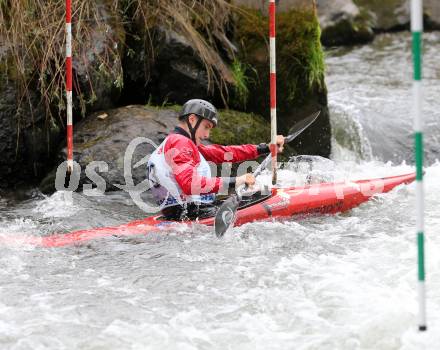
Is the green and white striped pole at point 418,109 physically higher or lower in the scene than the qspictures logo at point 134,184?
higher

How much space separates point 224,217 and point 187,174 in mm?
392

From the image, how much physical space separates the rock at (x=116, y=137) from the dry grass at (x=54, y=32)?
1.12ft

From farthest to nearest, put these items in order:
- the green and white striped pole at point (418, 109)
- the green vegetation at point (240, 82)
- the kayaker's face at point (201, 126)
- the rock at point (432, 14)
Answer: the rock at point (432, 14), the green vegetation at point (240, 82), the kayaker's face at point (201, 126), the green and white striped pole at point (418, 109)

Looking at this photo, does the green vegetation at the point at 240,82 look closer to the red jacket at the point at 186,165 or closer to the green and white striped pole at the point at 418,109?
the red jacket at the point at 186,165

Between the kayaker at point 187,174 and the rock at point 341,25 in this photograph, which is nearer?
the kayaker at point 187,174

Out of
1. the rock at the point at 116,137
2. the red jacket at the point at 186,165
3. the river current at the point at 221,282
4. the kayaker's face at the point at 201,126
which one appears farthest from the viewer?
the rock at the point at 116,137

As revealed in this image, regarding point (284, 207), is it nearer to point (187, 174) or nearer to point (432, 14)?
point (187, 174)

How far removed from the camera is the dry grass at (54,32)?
247 inches

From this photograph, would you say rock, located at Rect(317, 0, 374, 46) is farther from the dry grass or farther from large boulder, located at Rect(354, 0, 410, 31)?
the dry grass

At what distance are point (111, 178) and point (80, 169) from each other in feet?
0.91

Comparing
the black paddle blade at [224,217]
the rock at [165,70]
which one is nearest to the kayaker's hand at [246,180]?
the black paddle blade at [224,217]

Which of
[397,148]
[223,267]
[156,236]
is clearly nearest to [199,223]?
[156,236]

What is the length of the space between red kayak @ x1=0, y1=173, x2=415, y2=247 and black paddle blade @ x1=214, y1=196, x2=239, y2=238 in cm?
24

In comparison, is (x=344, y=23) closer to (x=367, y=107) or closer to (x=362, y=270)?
(x=367, y=107)
